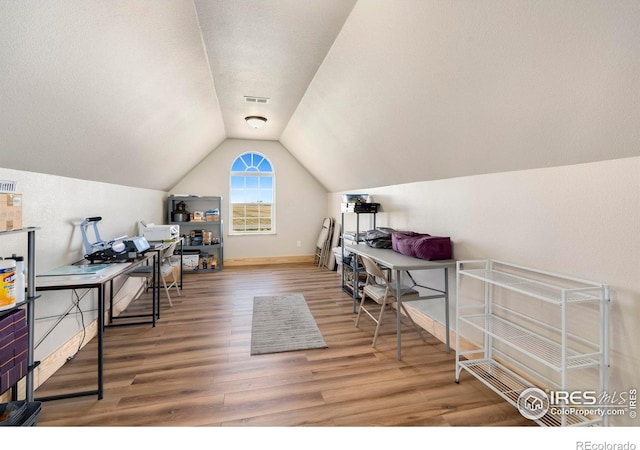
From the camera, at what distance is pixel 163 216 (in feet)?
19.0

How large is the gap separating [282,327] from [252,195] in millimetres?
3984

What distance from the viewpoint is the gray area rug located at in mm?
2789

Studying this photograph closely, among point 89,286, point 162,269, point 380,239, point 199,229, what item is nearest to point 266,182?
point 199,229

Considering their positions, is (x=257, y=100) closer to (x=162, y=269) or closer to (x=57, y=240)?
(x=162, y=269)

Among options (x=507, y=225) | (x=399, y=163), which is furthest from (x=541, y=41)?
(x=399, y=163)

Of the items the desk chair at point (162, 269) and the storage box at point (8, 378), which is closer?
the storage box at point (8, 378)

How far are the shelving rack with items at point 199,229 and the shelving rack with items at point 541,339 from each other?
15.6ft

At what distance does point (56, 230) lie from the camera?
2490 mm

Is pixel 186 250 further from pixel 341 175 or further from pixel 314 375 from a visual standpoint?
pixel 314 375

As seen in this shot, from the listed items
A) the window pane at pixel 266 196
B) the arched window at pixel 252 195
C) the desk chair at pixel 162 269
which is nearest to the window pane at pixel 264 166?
the arched window at pixel 252 195

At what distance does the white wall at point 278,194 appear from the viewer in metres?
6.22

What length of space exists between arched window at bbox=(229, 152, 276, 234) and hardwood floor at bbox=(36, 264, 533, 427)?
3.39 meters

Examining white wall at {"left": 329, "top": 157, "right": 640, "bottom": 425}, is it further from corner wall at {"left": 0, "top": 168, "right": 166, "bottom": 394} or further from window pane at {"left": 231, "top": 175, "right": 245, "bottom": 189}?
window pane at {"left": 231, "top": 175, "right": 245, "bottom": 189}

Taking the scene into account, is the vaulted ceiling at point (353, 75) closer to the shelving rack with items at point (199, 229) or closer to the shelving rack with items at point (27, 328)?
the shelving rack with items at point (27, 328)
